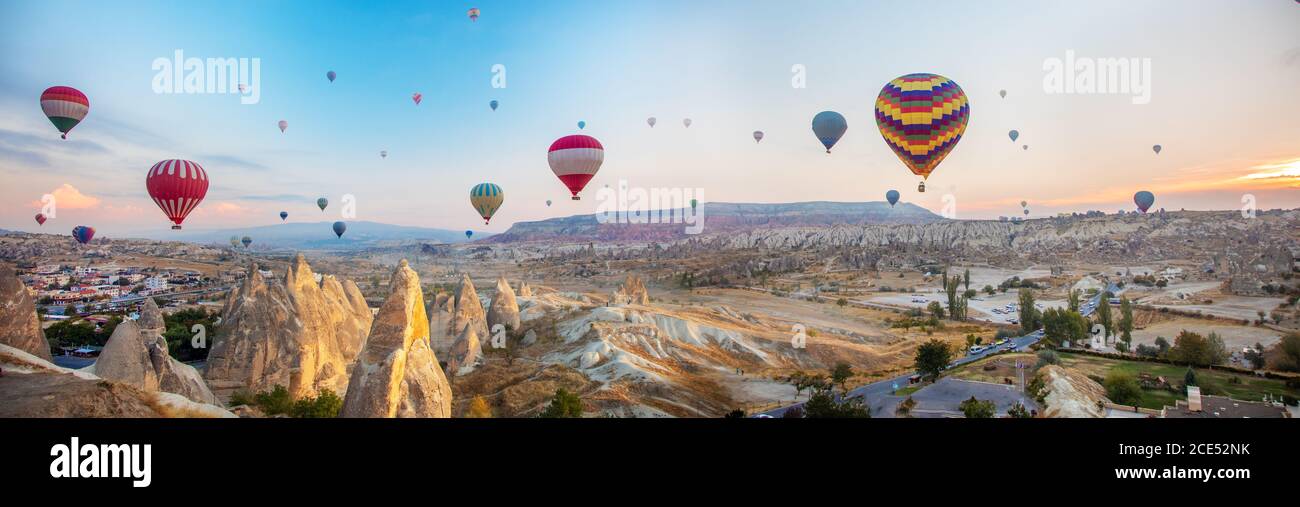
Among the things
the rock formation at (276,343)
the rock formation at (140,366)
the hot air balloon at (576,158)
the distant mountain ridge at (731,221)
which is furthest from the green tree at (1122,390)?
the distant mountain ridge at (731,221)

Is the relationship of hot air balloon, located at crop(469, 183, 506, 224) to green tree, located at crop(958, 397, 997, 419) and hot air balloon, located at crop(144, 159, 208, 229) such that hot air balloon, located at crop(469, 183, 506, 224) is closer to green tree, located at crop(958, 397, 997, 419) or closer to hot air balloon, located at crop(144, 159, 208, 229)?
hot air balloon, located at crop(144, 159, 208, 229)

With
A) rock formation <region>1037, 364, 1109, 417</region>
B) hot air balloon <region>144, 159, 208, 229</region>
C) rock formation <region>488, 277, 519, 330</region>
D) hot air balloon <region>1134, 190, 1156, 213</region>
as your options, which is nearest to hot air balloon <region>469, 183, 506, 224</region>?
rock formation <region>488, 277, 519, 330</region>

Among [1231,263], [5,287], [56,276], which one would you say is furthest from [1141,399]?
[56,276]

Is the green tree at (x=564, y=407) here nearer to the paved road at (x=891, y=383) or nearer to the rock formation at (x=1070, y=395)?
the paved road at (x=891, y=383)

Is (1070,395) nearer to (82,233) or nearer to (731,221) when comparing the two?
(82,233)
